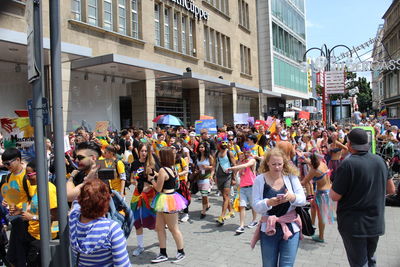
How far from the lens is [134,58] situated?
1686cm

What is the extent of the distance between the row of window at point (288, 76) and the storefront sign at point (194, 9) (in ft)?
46.2

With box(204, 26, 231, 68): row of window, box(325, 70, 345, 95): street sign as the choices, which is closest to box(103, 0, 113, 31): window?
box(204, 26, 231, 68): row of window

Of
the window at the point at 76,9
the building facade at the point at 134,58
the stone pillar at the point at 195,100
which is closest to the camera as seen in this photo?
the building facade at the point at 134,58

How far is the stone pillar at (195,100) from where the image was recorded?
2578cm

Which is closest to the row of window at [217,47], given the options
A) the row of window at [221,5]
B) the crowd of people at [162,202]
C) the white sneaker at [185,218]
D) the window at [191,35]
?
the window at [191,35]

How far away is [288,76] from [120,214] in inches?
1609

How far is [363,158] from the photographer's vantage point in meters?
3.52

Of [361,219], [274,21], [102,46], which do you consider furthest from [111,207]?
[274,21]

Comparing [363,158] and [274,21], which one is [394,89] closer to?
[274,21]

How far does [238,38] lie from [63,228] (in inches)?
1221

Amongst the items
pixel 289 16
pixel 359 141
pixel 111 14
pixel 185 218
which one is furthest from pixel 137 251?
pixel 289 16

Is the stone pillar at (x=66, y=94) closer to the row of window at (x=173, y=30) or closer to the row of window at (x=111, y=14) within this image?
the row of window at (x=111, y=14)

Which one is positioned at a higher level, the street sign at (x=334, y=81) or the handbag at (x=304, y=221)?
the street sign at (x=334, y=81)

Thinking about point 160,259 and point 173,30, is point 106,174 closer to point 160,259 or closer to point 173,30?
point 160,259
